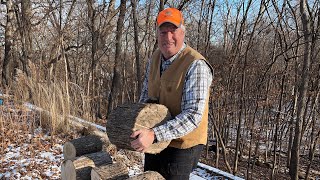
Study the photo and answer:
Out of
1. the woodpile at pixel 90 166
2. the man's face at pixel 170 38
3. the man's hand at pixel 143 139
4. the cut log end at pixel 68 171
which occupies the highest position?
the man's face at pixel 170 38

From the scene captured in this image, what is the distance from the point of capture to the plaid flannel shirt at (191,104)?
132cm

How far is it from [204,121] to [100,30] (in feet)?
37.3

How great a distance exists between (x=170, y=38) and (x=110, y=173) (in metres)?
0.86

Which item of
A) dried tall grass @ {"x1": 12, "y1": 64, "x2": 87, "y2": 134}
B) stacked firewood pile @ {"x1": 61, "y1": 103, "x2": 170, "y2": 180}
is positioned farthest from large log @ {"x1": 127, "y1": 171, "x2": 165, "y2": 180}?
dried tall grass @ {"x1": 12, "y1": 64, "x2": 87, "y2": 134}

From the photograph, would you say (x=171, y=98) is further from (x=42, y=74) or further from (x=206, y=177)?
(x=42, y=74)

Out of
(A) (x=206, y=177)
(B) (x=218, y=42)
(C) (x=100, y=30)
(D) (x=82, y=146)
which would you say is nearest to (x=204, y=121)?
(D) (x=82, y=146)

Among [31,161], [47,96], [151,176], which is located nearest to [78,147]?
[151,176]

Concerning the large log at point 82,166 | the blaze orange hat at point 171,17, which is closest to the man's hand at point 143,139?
the blaze orange hat at point 171,17

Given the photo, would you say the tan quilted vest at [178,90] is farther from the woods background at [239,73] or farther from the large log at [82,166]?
the woods background at [239,73]

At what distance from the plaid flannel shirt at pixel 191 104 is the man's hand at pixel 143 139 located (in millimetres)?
31

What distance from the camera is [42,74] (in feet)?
18.2

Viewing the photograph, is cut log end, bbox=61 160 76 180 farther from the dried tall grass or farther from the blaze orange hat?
the dried tall grass

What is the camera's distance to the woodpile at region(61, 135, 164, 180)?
1.67 metres

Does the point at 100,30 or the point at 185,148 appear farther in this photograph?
the point at 100,30
